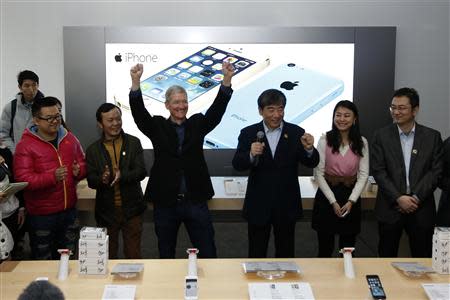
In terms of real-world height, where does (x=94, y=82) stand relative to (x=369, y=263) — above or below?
above

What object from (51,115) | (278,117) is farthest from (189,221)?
(51,115)

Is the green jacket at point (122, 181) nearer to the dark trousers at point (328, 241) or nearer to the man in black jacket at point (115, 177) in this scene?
the man in black jacket at point (115, 177)

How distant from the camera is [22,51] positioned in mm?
5059

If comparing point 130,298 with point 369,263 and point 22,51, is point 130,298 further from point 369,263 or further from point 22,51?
point 22,51

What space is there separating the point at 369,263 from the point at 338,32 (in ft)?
10.8

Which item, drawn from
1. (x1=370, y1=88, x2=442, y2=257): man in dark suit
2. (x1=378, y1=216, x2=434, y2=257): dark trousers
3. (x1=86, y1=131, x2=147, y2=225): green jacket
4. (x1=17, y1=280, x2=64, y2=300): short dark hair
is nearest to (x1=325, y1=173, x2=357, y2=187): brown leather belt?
(x1=370, y1=88, x2=442, y2=257): man in dark suit

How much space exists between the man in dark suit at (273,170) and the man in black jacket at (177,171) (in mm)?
242

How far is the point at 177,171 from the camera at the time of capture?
2.86 metres

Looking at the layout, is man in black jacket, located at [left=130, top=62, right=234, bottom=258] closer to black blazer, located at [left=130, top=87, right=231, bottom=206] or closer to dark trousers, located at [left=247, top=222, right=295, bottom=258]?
black blazer, located at [left=130, top=87, right=231, bottom=206]

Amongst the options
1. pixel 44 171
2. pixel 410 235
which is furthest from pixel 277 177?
pixel 44 171

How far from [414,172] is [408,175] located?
0.14ft

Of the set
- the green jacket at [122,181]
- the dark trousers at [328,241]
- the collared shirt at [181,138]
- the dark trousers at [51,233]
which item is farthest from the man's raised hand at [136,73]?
the dark trousers at [328,241]

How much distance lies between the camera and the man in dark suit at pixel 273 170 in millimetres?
2932

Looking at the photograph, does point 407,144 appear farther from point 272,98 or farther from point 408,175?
point 272,98
